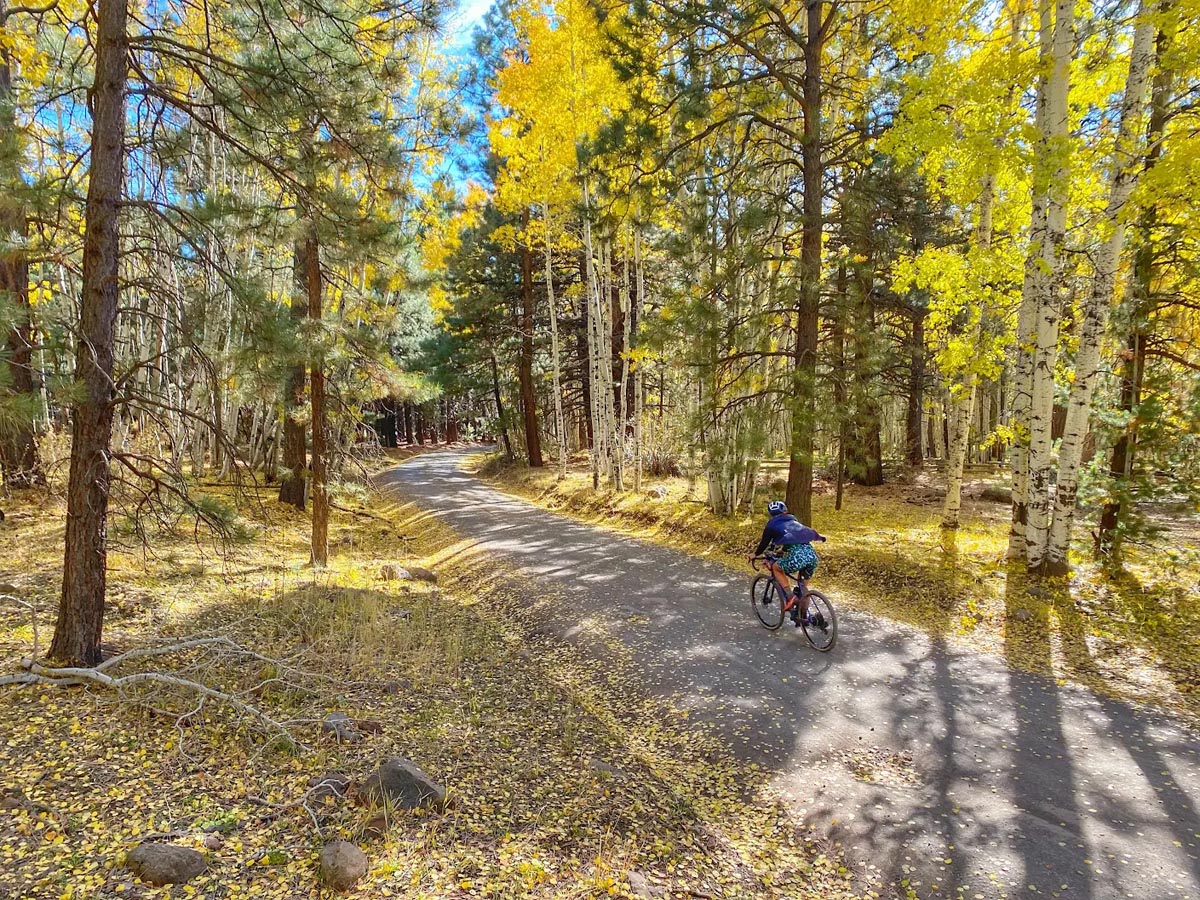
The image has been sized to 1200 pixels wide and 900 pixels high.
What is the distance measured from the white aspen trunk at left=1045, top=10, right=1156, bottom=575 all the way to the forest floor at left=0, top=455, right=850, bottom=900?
20.7 feet

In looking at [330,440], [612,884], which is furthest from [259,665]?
[330,440]

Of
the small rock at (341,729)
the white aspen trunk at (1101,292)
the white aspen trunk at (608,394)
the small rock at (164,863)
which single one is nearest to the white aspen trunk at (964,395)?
the white aspen trunk at (1101,292)

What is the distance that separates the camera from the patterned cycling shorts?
6.61 meters

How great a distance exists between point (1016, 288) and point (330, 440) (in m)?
12.9

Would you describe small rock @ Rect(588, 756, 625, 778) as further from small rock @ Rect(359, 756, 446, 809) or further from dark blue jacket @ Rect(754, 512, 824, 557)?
dark blue jacket @ Rect(754, 512, 824, 557)

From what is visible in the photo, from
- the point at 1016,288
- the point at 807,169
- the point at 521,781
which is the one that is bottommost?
the point at 521,781

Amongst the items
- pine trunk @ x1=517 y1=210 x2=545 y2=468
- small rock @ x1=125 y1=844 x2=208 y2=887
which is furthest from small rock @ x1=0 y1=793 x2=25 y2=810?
pine trunk @ x1=517 y1=210 x2=545 y2=468

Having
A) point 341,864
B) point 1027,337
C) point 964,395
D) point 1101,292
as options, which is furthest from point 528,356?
point 341,864

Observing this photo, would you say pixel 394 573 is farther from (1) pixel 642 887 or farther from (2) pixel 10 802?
(1) pixel 642 887

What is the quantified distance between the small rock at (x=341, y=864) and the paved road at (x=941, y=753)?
293cm

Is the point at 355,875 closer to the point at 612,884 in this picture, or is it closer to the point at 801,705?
the point at 612,884

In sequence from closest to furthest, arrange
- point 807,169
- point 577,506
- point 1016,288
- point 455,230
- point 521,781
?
point 521,781
point 807,169
point 1016,288
point 577,506
point 455,230

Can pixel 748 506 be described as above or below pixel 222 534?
below

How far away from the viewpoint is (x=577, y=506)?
1627cm
